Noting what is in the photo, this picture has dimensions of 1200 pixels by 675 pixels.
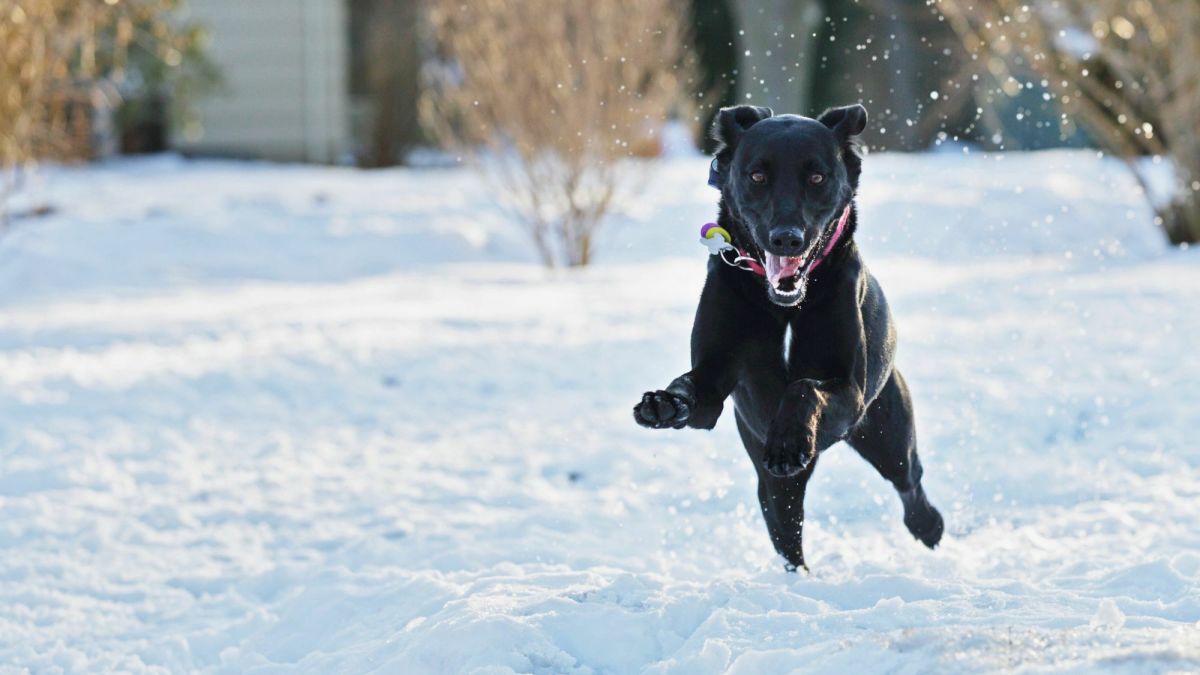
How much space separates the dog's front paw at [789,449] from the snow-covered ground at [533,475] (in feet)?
1.21

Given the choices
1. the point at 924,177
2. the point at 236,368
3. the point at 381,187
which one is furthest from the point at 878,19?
the point at 236,368

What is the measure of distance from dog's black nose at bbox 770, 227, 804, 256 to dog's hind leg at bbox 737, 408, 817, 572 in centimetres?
69

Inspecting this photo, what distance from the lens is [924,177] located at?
52.1ft

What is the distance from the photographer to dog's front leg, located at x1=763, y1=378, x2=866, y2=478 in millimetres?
3178

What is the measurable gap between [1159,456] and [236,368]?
4.63m

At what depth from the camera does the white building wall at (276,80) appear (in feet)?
71.3

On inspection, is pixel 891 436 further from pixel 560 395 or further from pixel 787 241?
pixel 560 395

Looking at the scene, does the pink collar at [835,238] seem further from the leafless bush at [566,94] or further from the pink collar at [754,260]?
the leafless bush at [566,94]

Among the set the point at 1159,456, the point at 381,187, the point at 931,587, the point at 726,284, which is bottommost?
the point at 381,187

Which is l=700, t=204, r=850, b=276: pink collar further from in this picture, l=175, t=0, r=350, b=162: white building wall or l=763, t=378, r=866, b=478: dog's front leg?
l=175, t=0, r=350, b=162: white building wall

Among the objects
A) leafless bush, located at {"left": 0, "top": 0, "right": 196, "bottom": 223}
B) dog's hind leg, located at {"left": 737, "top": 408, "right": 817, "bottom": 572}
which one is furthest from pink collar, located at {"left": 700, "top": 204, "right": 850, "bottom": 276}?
leafless bush, located at {"left": 0, "top": 0, "right": 196, "bottom": 223}

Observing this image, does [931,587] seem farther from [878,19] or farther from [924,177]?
[878,19]

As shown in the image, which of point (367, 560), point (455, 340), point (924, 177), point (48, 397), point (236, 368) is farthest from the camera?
point (924, 177)

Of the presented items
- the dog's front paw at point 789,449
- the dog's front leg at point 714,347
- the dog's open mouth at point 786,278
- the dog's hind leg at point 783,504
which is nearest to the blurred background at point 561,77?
the dog's hind leg at point 783,504
